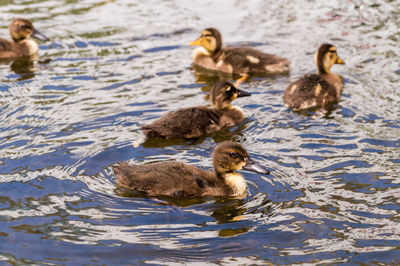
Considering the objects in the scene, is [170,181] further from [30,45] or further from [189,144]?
[30,45]

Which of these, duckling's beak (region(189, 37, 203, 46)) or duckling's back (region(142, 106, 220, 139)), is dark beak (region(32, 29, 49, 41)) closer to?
duckling's beak (region(189, 37, 203, 46))

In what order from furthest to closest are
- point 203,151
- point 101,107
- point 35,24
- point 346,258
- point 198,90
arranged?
point 35,24 < point 198,90 < point 101,107 < point 203,151 < point 346,258

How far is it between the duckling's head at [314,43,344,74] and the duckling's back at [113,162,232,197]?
3.58 meters

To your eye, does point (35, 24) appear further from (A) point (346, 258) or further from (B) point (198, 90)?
(A) point (346, 258)

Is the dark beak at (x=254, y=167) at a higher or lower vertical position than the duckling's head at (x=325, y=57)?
lower

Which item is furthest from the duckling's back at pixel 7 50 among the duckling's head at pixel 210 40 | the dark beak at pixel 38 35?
the duckling's head at pixel 210 40

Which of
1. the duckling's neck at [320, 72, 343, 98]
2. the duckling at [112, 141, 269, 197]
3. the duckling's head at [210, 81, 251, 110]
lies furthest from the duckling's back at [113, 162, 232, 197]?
the duckling's neck at [320, 72, 343, 98]

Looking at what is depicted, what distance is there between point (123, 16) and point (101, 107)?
13.6ft

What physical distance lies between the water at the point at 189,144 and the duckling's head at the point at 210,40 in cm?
44

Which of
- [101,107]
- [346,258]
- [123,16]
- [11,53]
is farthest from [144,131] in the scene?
[123,16]

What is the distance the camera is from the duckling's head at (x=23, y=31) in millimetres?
10344

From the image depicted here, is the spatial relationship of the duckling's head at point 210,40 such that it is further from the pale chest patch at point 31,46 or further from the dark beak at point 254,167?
the dark beak at point 254,167

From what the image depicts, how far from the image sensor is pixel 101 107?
782cm

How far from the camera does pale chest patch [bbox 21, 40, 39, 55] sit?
10181 millimetres
